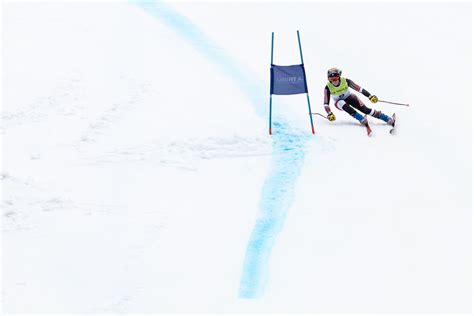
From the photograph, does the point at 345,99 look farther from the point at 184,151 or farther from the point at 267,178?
the point at 184,151

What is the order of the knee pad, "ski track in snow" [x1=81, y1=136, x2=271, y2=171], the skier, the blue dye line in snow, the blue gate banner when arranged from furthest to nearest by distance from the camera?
the knee pad, the skier, the blue gate banner, "ski track in snow" [x1=81, y1=136, x2=271, y2=171], the blue dye line in snow

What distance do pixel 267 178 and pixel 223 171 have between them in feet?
2.12

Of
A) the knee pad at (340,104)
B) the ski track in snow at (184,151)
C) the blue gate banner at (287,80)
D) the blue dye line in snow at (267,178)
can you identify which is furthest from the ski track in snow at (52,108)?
the knee pad at (340,104)

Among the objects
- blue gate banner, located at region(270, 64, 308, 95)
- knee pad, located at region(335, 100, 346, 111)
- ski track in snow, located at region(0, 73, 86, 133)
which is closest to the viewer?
blue gate banner, located at region(270, 64, 308, 95)

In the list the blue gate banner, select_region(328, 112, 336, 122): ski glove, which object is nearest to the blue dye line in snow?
select_region(328, 112, 336, 122): ski glove

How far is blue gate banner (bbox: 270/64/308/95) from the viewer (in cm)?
1063

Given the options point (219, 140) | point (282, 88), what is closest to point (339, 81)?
point (282, 88)

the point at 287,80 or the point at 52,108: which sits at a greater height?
the point at 287,80

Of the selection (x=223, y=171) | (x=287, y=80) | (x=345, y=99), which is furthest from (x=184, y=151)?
(x=345, y=99)

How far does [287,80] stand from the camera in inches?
420

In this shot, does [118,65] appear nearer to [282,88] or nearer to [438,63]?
[282,88]

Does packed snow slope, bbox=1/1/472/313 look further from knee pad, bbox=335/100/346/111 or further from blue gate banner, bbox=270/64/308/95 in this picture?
blue gate banner, bbox=270/64/308/95

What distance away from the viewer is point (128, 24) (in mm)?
15289

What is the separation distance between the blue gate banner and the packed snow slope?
692mm
